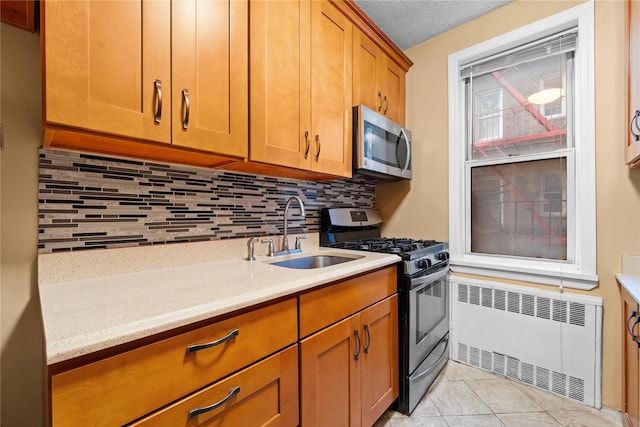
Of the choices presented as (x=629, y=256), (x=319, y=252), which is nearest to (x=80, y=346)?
(x=319, y=252)

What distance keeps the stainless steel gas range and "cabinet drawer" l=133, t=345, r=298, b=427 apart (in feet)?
2.69

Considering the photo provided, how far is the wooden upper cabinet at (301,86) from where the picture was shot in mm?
1264

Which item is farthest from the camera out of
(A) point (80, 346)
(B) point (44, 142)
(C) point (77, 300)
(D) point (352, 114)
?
(D) point (352, 114)

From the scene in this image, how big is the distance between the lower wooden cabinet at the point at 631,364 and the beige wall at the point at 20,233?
2.33 meters

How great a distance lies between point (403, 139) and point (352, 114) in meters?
0.61

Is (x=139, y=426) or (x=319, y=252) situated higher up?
(x=319, y=252)

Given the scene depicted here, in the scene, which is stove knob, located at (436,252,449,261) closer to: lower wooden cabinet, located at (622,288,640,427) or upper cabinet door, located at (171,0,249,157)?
lower wooden cabinet, located at (622,288,640,427)

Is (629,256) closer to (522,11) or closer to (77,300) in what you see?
(522,11)

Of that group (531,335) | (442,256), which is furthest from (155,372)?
(531,335)

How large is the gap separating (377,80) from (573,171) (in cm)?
140

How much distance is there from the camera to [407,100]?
2422 mm

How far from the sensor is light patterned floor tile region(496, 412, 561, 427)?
1.52 meters

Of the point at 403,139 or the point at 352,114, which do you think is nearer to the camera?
the point at 352,114

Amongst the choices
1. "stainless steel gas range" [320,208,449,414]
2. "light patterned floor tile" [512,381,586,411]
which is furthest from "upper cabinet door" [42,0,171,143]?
"light patterned floor tile" [512,381,586,411]
